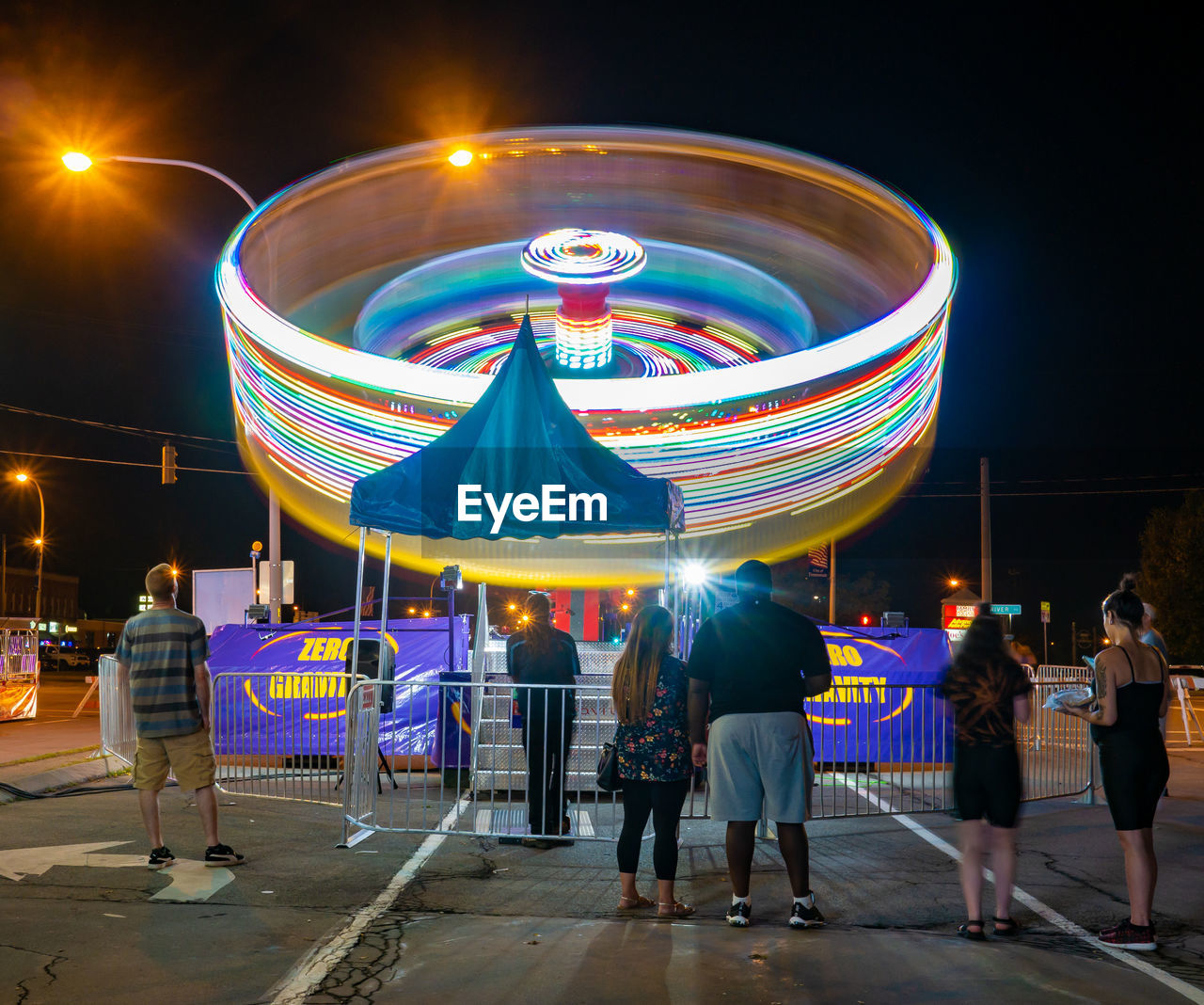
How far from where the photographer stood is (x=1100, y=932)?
522 centimetres

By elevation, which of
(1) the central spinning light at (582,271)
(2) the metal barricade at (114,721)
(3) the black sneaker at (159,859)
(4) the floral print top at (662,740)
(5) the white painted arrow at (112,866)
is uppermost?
(1) the central spinning light at (582,271)

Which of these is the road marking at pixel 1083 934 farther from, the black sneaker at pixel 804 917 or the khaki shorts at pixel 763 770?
the khaki shorts at pixel 763 770

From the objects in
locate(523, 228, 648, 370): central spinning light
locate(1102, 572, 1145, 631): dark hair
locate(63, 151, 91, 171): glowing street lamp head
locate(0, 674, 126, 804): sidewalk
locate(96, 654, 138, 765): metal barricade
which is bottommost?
locate(0, 674, 126, 804): sidewalk

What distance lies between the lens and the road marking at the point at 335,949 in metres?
4.29

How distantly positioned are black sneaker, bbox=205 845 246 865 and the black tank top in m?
5.09

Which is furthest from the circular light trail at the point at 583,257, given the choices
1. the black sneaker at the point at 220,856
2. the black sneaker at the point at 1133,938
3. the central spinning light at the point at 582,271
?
the black sneaker at the point at 1133,938

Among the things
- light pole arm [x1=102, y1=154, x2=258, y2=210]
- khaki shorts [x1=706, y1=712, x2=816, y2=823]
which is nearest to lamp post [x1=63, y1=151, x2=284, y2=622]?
light pole arm [x1=102, y1=154, x2=258, y2=210]

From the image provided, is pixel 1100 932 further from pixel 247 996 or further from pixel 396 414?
pixel 396 414

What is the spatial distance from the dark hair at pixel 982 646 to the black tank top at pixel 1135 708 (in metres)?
0.61

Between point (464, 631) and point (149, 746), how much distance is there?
7.10 metres

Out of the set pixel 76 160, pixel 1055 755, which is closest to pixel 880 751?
pixel 1055 755

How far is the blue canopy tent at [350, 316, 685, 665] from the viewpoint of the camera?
8.28 metres

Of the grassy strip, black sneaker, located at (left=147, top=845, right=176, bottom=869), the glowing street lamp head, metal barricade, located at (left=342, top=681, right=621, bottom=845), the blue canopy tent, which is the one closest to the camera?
black sneaker, located at (left=147, top=845, right=176, bottom=869)

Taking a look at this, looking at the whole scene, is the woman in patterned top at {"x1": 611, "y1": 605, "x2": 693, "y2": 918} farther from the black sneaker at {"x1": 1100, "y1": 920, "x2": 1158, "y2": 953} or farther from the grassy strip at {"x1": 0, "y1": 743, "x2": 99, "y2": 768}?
Answer: the grassy strip at {"x1": 0, "y1": 743, "x2": 99, "y2": 768}
